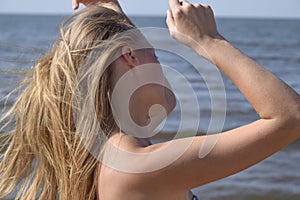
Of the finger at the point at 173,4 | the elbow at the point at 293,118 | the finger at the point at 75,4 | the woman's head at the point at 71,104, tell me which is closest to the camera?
the elbow at the point at 293,118

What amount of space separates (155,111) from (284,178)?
4.73 meters

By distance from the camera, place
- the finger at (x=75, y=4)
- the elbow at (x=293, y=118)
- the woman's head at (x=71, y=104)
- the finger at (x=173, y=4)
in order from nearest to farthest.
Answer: the elbow at (x=293, y=118)
the finger at (x=173, y=4)
the woman's head at (x=71, y=104)
the finger at (x=75, y=4)

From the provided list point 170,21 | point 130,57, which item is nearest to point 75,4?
point 130,57

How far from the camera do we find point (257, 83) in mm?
1843

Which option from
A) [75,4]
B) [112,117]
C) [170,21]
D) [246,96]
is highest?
[170,21]

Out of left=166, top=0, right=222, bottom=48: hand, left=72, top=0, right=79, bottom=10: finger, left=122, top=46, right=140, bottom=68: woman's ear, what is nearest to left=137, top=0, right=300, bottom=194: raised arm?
left=166, top=0, right=222, bottom=48: hand

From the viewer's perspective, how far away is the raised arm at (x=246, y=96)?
184 centimetres

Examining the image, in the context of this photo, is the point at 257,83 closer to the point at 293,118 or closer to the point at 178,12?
the point at 293,118

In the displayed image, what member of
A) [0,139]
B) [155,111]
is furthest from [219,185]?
[155,111]

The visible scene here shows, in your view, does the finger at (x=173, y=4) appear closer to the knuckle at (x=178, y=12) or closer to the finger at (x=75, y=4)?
the knuckle at (x=178, y=12)

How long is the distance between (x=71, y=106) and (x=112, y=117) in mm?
145

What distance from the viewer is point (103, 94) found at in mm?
2135

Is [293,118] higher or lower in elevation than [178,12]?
lower

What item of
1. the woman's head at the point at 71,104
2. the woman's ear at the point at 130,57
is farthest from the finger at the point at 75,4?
the woman's ear at the point at 130,57
